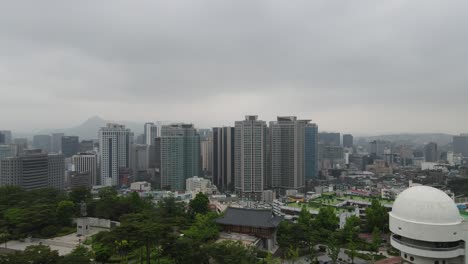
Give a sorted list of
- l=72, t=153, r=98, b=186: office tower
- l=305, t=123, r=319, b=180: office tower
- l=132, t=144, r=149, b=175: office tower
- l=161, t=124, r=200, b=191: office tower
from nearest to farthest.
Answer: l=161, t=124, r=200, b=191: office tower → l=72, t=153, r=98, b=186: office tower → l=305, t=123, r=319, b=180: office tower → l=132, t=144, r=149, b=175: office tower

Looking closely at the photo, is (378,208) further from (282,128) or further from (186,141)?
(186,141)

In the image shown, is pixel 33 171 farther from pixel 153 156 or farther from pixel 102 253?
pixel 102 253

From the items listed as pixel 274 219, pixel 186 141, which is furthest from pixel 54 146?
pixel 274 219

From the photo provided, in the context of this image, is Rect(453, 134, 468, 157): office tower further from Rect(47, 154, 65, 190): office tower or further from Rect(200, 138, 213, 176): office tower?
Rect(47, 154, 65, 190): office tower

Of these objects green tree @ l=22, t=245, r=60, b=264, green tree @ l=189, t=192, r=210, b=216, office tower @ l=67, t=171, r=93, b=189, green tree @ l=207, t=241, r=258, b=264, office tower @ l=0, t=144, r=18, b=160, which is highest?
office tower @ l=0, t=144, r=18, b=160

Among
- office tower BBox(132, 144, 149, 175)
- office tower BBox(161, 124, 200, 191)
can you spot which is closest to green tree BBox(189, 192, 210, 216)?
office tower BBox(161, 124, 200, 191)

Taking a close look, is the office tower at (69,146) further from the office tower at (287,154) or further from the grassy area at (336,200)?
the grassy area at (336,200)

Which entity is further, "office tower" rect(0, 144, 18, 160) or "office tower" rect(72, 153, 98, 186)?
"office tower" rect(72, 153, 98, 186)
